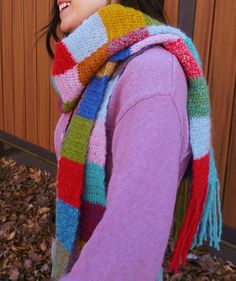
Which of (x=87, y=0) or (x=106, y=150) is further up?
(x=87, y=0)

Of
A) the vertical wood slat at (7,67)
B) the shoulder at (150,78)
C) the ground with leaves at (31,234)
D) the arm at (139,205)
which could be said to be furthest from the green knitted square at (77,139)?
the vertical wood slat at (7,67)

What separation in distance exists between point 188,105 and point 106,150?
0.70 feet

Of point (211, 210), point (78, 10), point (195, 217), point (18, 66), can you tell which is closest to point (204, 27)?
point (78, 10)

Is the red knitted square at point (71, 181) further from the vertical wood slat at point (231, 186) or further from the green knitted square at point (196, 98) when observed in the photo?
the vertical wood slat at point (231, 186)

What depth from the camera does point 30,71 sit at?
4.34 metres

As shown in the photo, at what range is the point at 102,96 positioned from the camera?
966 mm

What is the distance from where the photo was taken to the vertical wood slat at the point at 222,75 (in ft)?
8.53

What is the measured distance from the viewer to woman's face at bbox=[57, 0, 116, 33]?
1246 millimetres

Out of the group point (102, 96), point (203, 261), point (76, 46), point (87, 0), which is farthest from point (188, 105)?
point (203, 261)

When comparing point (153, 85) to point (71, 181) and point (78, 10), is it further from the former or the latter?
point (78, 10)

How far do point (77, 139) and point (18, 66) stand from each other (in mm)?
3719

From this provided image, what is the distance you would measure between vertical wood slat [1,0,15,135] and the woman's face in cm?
341

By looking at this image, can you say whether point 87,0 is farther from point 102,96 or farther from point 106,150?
point 106,150

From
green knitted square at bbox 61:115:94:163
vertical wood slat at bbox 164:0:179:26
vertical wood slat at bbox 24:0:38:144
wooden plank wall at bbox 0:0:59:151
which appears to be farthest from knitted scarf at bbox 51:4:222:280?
vertical wood slat at bbox 24:0:38:144
